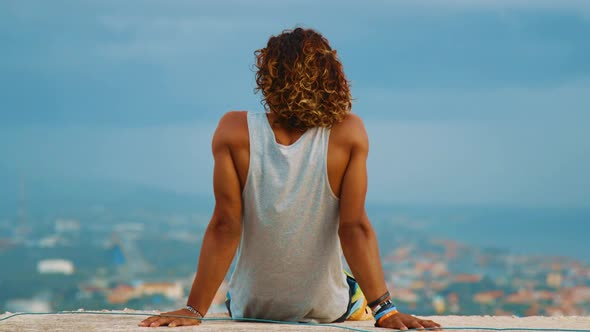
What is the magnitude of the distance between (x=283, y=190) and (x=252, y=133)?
1.05ft

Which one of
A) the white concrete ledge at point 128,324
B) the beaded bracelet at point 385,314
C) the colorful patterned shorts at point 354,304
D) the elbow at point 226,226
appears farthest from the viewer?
the colorful patterned shorts at point 354,304

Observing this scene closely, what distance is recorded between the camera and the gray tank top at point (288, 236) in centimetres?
407

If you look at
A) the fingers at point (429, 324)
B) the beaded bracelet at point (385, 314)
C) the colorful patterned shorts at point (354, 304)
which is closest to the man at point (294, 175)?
the beaded bracelet at point (385, 314)

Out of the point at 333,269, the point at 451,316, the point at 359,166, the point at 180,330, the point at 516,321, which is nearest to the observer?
the point at 180,330

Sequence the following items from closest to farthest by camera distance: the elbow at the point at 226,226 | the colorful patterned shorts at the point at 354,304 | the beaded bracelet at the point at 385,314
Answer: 1. the beaded bracelet at the point at 385,314
2. the elbow at the point at 226,226
3. the colorful patterned shorts at the point at 354,304

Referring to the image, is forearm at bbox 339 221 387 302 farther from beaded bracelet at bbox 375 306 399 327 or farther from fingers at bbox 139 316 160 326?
fingers at bbox 139 316 160 326

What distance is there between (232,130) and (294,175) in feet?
1.24

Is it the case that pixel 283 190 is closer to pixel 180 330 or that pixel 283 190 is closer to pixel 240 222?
pixel 240 222

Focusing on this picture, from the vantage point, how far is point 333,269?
4.39 metres

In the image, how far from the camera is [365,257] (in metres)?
4.11

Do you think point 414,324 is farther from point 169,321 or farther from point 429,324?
point 169,321

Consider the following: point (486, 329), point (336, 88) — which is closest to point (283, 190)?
point (336, 88)

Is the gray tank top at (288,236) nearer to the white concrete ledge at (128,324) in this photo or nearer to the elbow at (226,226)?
the elbow at (226,226)

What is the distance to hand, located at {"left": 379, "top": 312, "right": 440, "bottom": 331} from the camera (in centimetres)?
387
